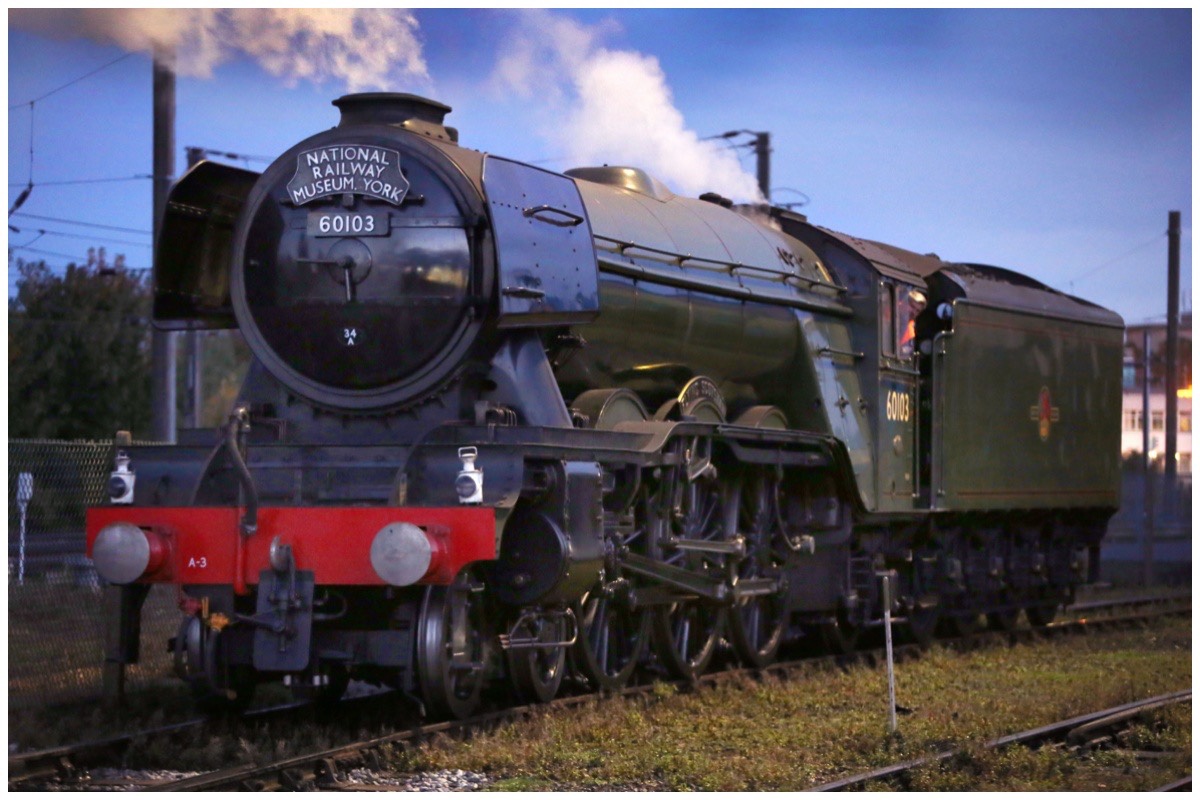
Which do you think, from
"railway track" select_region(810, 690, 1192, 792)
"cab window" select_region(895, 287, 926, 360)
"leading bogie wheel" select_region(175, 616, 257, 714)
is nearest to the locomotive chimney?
"leading bogie wheel" select_region(175, 616, 257, 714)

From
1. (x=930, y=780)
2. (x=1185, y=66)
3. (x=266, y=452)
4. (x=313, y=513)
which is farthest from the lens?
(x=1185, y=66)

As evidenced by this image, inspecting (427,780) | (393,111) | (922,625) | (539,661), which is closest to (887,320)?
(922,625)

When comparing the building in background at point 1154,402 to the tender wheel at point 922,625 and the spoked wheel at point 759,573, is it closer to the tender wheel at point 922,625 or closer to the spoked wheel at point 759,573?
the tender wheel at point 922,625

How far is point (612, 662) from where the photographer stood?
9.77 meters

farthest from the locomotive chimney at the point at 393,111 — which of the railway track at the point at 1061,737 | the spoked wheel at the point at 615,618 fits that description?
the railway track at the point at 1061,737

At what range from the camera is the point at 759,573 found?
10750 millimetres

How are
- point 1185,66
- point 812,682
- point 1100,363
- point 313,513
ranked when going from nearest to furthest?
1. point 313,513
2. point 1185,66
3. point 812,682
4. point 1100,363

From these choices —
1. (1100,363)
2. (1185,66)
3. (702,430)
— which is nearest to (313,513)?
(702,430)

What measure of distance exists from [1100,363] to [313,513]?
10.2m

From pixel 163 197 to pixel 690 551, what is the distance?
7.10 m

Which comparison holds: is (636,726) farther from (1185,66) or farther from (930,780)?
(1185,66)

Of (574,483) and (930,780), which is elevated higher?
(574,483)

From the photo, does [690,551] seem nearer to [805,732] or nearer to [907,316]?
[805,732]

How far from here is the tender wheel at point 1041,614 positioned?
1545 cm
